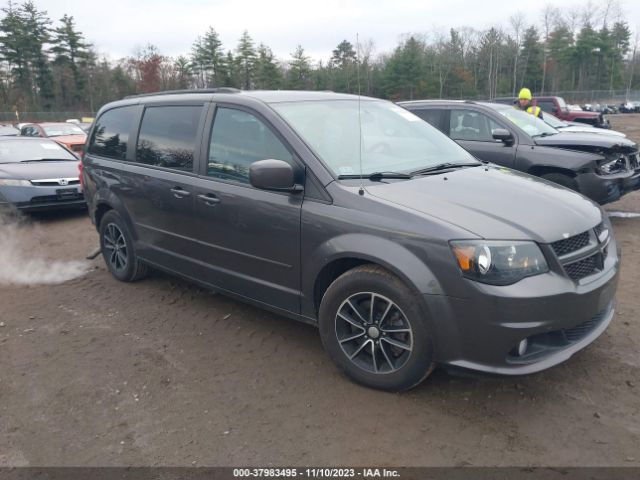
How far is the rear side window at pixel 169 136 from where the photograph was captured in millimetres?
4289

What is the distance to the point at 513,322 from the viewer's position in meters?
2.71

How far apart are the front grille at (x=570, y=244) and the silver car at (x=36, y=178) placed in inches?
324

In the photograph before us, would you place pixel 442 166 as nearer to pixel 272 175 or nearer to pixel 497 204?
pixel 497 204

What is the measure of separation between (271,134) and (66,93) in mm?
62975

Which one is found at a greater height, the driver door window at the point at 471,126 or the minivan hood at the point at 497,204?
the driver door window at the point at 471,126

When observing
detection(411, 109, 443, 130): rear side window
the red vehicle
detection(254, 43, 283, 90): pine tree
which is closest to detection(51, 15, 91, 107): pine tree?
detection(254, 43, 283, 90): pine tree

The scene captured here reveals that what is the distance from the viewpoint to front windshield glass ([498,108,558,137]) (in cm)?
763

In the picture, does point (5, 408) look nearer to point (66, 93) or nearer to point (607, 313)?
point (607, 313)

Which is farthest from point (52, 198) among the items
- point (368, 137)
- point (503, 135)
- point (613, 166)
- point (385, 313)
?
point (613, 166)

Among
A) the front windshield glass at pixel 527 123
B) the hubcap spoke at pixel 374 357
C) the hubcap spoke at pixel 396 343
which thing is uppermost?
the front windshield glass at pixel 527 123

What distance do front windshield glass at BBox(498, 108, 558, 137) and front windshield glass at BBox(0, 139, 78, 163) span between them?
789 centimetres

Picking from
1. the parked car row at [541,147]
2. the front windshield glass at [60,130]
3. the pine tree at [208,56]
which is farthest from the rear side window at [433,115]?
the pine tree at [208,56]

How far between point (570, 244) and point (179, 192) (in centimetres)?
296

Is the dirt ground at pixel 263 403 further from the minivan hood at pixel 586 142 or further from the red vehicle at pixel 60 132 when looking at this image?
the red vehicle at pixel 60 132
